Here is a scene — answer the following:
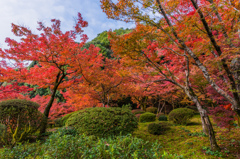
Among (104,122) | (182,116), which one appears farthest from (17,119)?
(182,116)

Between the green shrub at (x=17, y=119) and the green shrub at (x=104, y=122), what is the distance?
6.58 feet

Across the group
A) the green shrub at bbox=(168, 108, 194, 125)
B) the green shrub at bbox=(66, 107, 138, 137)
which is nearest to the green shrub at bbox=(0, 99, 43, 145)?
the green shrub at bbox=(66, 107, 138, 137)

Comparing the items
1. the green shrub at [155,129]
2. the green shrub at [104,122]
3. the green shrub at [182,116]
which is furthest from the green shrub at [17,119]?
the green shrub at [182,116]

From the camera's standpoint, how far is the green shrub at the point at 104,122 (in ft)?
14.5

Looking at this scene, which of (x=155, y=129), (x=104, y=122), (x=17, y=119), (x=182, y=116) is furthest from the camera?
(x=182, y=116)

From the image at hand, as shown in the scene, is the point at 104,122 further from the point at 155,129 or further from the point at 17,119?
the point at 17,119

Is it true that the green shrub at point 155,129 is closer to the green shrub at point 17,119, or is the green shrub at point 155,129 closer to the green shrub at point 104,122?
the green shrub at point 104,122

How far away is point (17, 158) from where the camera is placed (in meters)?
2.48

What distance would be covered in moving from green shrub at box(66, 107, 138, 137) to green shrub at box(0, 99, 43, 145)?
201cm

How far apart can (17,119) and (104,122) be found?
4.00 metres

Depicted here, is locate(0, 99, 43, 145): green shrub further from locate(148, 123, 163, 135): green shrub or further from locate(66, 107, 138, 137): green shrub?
locate(148, 123, 163, 135): green shrub

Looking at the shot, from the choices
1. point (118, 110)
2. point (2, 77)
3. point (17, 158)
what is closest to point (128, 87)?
point (118, 110)

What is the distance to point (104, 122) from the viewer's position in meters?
4.48

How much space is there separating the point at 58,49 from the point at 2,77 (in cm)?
323
